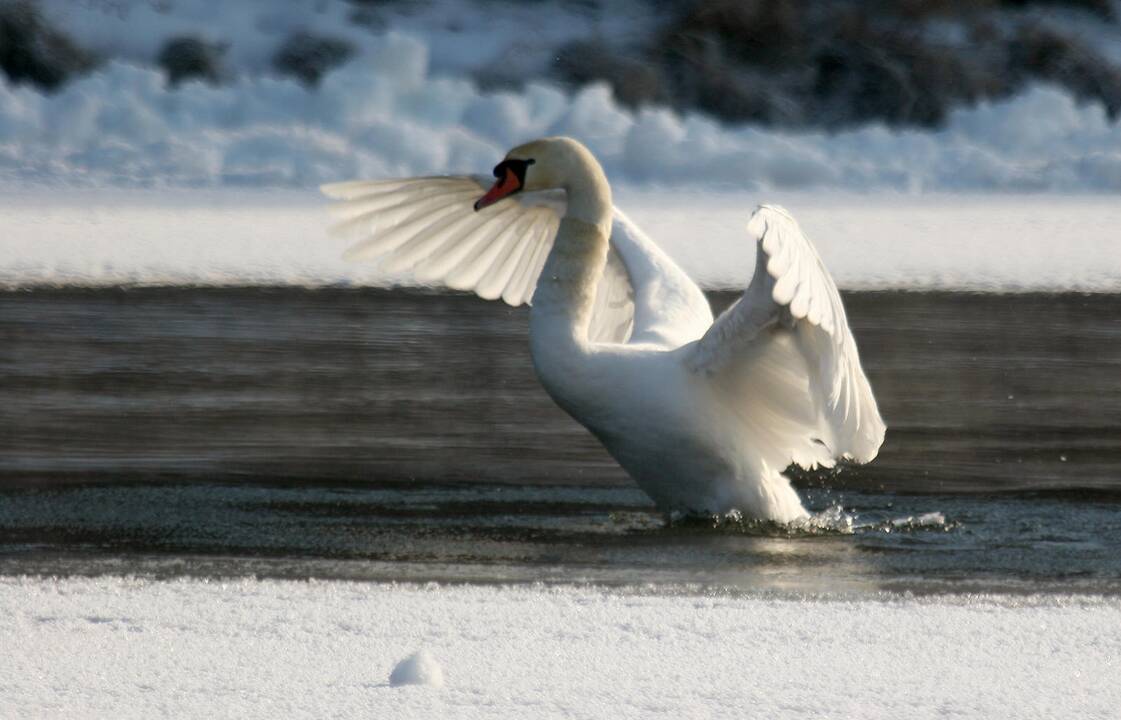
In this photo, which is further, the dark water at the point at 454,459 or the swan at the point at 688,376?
the swan at the point at 688,376

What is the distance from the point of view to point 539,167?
6230 mm

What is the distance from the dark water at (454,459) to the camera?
530cm

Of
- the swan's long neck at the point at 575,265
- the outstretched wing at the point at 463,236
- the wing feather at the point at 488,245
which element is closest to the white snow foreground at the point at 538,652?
the swan's long neck at the point at 575,265

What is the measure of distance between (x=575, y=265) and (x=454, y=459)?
0.98m

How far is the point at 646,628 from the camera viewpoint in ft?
14.2

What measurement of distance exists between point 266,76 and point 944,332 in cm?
739

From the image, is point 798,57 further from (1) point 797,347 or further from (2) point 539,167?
(1) point 797,347

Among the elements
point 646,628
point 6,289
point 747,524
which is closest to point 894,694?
point 646,628

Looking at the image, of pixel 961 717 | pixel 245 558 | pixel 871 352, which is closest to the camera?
pixel 961 717

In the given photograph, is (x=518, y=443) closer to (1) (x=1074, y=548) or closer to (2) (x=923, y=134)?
(1) (x=1074, y=548)

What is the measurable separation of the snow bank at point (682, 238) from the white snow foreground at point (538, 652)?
19.7 feet

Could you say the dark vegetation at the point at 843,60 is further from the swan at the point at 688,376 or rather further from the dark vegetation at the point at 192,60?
the swan at the point at 688,376

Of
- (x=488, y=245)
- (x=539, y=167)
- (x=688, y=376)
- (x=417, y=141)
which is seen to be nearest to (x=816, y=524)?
(x=688, y=376)

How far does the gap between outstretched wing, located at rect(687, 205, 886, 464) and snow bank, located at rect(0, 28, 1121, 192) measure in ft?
28.0
